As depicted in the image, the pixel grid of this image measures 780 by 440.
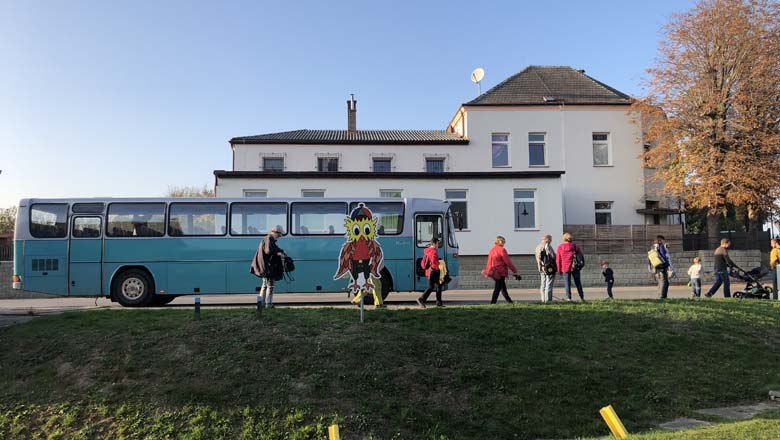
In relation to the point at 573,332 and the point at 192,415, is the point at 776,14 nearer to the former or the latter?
the point at 573,332

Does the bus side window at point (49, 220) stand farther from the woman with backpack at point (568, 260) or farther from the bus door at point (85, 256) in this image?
the woman with backpack at point (568, 260)

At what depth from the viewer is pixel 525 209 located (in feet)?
97.3

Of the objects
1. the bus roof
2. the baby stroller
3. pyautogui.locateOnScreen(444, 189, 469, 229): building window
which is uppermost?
pyautogui.locateOnScreen(444, 189, 469, 229): building window

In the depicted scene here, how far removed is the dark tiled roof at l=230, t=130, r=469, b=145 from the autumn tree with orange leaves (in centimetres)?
1189

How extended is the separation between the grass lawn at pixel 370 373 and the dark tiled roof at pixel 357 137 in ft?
78.9

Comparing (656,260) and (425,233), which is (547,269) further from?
(425,233)

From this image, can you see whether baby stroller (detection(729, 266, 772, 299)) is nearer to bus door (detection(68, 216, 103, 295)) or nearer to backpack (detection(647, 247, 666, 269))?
backpack (detection(647, 247, 666, 269))

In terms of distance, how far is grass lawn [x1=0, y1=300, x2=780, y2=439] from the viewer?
20.7 feet

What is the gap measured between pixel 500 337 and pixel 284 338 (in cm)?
344

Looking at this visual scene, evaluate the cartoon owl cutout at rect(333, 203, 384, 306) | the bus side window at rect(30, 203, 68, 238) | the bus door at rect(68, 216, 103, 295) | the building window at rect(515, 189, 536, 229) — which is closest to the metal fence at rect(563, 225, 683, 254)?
the building window at rect(515, 189, 536, 229)

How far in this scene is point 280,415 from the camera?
6.31 meters

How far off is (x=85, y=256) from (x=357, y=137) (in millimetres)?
21965

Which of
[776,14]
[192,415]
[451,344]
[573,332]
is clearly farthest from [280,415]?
[776,14]

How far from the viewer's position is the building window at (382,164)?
34.2 m
